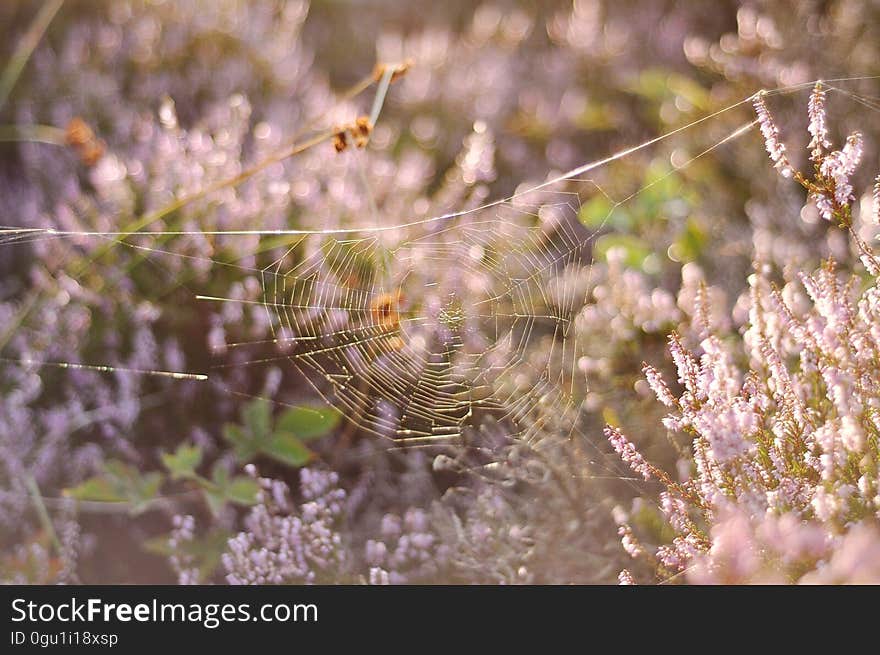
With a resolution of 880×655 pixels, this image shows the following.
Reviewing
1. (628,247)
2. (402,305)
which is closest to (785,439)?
(628,247)

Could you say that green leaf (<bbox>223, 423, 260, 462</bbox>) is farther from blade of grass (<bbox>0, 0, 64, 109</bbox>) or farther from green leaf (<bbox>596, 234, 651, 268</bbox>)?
blade of grass (<bbox>0, 0, 64, 109</bbox>)

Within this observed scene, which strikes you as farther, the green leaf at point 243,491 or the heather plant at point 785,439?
the green leaf at point 243,491

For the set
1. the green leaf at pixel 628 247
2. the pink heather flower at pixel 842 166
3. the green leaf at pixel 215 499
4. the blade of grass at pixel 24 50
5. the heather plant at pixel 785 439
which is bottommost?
the heather plant at pixel 785 439

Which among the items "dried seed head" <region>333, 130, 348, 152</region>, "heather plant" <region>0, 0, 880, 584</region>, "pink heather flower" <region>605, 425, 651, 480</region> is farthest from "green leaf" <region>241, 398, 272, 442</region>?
"pink heather flower" <region>605, 425, 651, 480</region>

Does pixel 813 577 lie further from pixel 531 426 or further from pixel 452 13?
pixel 452 13

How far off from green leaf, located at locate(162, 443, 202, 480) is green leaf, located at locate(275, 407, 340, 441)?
14 centimetres

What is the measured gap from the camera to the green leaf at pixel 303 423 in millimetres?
1342

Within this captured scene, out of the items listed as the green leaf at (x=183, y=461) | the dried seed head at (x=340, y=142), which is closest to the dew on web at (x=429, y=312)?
the green leaf at (x=183, y=461)

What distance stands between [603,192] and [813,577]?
2.94 feet

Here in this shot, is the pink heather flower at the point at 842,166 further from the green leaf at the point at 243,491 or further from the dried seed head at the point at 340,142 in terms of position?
the green leaf at the point at 243,491

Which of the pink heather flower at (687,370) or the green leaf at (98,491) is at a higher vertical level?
the green leaf at (98,491)

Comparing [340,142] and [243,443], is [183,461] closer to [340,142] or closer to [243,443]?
[243,443]

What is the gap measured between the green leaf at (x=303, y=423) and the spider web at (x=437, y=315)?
0.14ft
